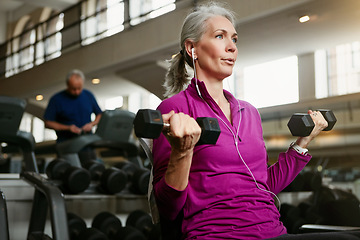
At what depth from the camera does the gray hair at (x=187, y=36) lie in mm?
1332

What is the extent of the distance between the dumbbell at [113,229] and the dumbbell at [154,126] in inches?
73.9

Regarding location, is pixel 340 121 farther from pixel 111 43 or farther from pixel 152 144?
pixel 111 43

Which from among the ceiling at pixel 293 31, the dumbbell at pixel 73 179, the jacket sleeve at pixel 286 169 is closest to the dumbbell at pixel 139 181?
the dumbbell at pixel 73 179

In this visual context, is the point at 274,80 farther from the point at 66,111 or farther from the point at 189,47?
the point at 189,47

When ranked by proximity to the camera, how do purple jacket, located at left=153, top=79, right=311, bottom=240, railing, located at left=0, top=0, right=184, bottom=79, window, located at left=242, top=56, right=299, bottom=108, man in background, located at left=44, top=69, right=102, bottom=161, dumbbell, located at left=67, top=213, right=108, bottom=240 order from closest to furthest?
purple jacket, located at left=153, top=79, right=311, bottom=240
dumbbell, located at left=67, top=213, right=108, bottom=240
man in background, located at left=44, top=69, right=102, bottom=161
window, located at left=242, top=56, right=299, bottom=108
railing, located at left=0, top=0, right=184, bottom=79

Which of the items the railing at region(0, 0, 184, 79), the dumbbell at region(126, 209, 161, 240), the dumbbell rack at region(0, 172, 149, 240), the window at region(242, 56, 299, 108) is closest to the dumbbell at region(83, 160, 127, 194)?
the dumbbell rack at region(0, 172, 149, 240)

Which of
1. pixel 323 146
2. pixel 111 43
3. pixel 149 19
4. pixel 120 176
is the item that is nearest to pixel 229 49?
pixel 120 176

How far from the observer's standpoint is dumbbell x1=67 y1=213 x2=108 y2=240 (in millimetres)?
2518

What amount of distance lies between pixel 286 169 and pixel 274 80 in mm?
6074

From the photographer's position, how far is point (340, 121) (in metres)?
4.66

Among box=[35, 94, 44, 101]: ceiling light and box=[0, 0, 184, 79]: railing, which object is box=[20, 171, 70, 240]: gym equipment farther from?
box=[35, 94, 44, 101]: ceiling light

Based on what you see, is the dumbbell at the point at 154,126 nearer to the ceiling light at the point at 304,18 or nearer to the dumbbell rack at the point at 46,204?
the dumbbell rack at the point at 46,204

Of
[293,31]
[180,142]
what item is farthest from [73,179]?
[293,31]

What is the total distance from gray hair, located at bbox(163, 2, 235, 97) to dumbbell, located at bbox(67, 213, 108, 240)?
1.30 metres
